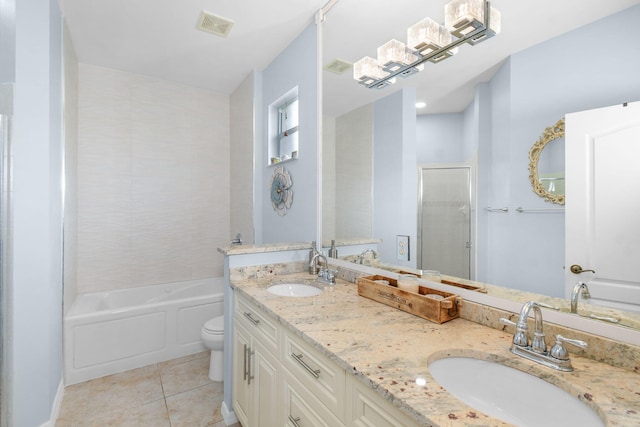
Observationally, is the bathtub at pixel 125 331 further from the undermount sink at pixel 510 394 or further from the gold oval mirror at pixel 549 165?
the gold oval mirror at pixel 549 165

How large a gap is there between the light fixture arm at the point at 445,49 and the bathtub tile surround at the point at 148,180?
2.50m

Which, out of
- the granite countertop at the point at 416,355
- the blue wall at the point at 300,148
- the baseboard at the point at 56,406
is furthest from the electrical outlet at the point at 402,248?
the baseboard at the point at 56,406

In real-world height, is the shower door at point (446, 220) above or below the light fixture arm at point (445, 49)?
below

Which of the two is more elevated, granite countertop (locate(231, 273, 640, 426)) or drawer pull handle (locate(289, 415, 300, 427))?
granite countertop (locate(231, 273, 640, 426))

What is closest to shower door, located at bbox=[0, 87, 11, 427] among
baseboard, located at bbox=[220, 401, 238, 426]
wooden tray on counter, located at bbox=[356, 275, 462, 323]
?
wooden tray on counter, located at bbox=[356, 275, 462, 323]

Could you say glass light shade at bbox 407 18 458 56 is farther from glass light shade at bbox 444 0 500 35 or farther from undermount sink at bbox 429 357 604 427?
undermount sink at bbox 429 357 604 427

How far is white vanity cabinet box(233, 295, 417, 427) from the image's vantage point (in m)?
0.81

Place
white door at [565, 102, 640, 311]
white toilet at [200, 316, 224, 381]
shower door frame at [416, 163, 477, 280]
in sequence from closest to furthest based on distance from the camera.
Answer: white door at [565, 102, 640, 311] → shower door frame at [416, 163, 477, 280] → white toilet at [200, 316, 224, 381]

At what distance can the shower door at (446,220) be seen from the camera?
115cm

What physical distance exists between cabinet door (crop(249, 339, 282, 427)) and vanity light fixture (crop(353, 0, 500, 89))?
57.1 inches

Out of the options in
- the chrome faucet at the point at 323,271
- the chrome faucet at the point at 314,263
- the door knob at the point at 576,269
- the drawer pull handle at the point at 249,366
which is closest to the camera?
the door knob at the point at 576,269

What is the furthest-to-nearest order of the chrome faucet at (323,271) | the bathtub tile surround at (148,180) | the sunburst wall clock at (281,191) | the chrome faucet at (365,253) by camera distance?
the bathtub tile surround at (148,180), the sunburst wall clock at (281,191), the chrome faucet at (323,271), the chrome faucet at (365,253)

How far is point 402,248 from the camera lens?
146 cm

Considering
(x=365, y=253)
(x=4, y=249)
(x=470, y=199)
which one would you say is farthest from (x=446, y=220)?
(x=4, y=249)
